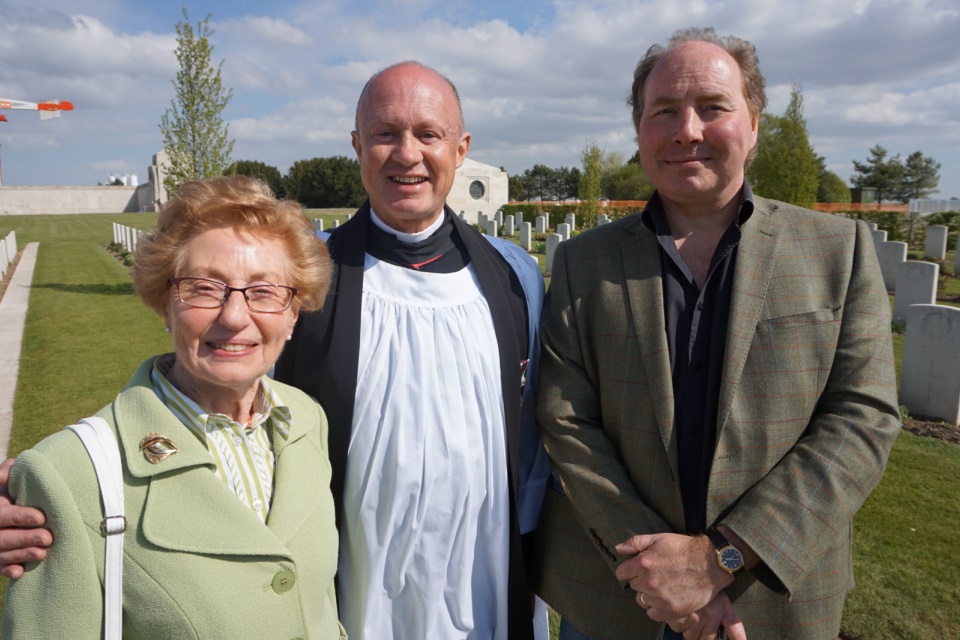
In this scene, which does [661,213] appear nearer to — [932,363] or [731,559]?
[731,559]

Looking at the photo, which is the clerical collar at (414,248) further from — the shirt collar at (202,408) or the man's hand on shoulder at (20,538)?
the man's hand on shoulder at (20,538)


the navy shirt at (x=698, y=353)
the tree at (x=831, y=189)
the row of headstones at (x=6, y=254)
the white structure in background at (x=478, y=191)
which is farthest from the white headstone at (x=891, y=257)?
the tree at (x=831, y=189)

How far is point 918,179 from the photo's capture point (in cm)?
5888

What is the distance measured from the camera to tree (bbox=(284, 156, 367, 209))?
220 feet

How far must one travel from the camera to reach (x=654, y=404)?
6.47 feet

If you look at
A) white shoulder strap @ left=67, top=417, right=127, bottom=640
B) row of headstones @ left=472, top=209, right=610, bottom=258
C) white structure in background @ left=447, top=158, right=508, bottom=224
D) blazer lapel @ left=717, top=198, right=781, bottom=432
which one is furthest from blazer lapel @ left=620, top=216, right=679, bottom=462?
white structure in background @ left=447, top=158, right=508, bottom=224

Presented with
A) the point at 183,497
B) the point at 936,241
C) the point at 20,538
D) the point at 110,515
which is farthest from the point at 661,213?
the point at 936,241

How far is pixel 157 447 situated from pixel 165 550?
25cm

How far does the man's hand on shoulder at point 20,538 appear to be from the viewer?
146 cm

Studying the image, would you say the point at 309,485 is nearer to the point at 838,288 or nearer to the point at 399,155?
the point at 399,155

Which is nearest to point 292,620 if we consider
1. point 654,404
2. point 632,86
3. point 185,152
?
point 654,404

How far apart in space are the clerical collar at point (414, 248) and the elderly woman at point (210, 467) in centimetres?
43

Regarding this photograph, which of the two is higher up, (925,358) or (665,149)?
(665,149)

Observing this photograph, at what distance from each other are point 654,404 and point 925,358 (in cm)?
577
